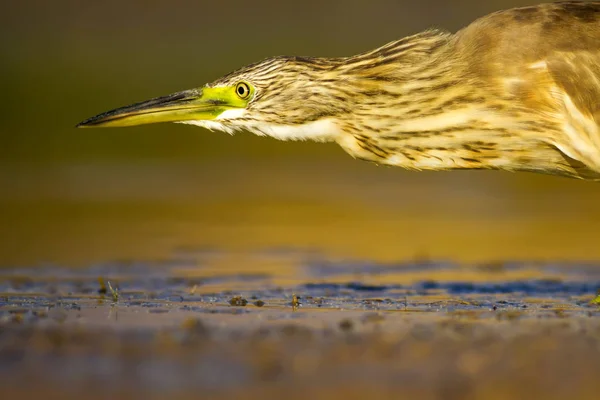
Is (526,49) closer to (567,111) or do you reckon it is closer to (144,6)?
(567,111)

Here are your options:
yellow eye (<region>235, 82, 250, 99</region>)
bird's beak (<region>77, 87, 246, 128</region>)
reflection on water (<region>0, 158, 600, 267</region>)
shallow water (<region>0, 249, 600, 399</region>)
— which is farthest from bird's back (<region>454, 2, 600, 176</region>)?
reflection on water (<region>0, 158, 600, 267</region>)

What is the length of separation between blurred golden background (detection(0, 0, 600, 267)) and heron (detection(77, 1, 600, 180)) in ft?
5.24

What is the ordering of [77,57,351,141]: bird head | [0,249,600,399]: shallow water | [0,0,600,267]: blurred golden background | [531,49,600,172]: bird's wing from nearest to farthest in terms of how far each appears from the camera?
[0,249,600,399]: shallow water
[531,49,600,172]: bird's wing
[77,57,351,141]: bird head
[0,0,600,267]: blurred golden background

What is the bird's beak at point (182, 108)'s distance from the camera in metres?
6.57

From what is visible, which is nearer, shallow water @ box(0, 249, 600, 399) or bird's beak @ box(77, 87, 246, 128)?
shallow water @ box(0, 249, 600, 399)

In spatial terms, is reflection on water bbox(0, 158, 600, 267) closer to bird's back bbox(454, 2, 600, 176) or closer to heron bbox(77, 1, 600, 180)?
heron bbox(77, 1, 600, 180)

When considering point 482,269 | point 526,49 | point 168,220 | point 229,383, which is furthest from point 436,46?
point 168,220

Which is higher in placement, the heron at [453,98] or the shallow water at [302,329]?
the heron at [453,98]

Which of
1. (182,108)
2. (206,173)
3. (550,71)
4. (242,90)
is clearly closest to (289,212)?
(206,173)

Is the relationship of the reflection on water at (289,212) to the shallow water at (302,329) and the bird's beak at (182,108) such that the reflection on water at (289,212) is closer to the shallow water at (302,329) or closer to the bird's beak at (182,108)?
the shallow water at (302,329)

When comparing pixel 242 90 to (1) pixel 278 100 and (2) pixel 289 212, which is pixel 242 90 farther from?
(2) pixel 289 212

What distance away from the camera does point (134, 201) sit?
10656mm

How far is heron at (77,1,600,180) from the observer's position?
6281mm

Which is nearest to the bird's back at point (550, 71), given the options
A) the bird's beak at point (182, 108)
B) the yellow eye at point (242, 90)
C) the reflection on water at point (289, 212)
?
the yellow eye at point (242, 90)
